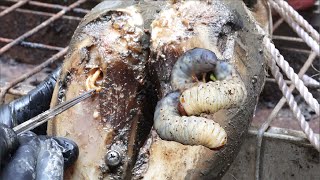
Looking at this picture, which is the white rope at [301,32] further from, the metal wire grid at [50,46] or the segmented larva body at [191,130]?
the segmented larva body at [191,130]

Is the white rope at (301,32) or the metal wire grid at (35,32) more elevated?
the white rope at (301,32)

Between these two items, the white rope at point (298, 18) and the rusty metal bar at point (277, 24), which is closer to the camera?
the white rope at point (298, 18)

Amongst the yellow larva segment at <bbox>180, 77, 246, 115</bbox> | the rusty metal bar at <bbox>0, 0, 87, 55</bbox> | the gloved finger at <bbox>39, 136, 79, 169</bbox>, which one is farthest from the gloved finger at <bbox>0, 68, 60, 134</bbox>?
the yellow larva segment at <bbox>180, 77, 246, 115</bbox>

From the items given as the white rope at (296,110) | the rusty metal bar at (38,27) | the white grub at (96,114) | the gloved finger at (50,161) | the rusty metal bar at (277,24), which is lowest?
the rusty metal bar at (277,24)

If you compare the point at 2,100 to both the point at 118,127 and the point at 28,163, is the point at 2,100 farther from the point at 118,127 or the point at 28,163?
the point at 28,163

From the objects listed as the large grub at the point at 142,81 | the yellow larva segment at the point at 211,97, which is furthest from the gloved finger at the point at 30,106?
Result: the yellow larva segment at the point at 211,97

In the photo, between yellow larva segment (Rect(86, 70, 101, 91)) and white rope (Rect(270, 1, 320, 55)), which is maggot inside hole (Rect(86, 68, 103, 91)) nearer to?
yellow larva segment (Rect(86, 70, 101, 91))
